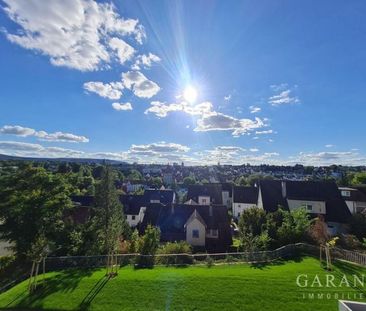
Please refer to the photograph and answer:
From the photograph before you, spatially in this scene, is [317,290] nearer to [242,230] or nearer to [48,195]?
[242,230]

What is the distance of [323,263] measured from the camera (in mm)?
17078

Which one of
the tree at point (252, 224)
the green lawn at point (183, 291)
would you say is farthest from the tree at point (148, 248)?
the tree at point (252, 224)

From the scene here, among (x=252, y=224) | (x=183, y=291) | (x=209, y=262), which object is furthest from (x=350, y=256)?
(x=183, y=291)

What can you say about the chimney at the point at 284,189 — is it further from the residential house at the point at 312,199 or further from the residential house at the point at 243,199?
the residential house at the point at 243,199

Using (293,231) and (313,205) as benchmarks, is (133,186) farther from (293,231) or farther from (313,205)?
(293,231)

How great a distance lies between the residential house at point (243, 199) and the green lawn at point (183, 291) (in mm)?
33092

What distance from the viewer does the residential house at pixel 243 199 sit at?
4925 centimetres

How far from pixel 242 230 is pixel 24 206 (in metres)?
19.7

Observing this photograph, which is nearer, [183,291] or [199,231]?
[183,291]

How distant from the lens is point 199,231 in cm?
3005

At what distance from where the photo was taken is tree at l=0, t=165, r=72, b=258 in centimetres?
2275

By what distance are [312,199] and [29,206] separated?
105 ft

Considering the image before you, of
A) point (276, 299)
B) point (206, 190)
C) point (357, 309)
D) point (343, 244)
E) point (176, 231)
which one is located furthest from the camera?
point (206, 190)

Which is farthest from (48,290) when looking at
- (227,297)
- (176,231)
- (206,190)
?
(206,190)
